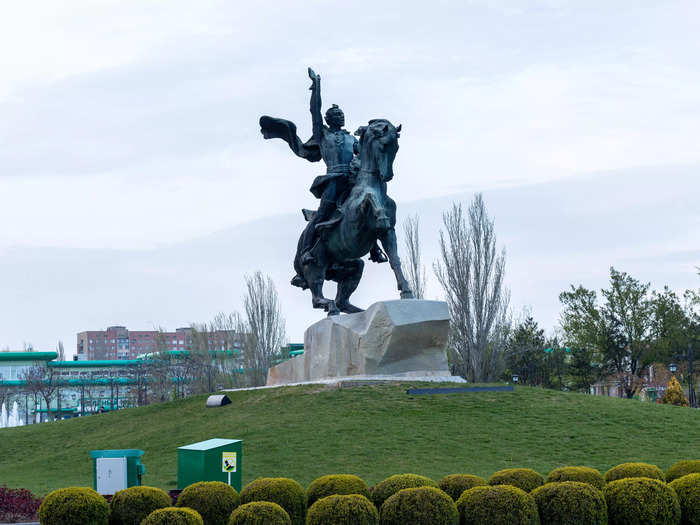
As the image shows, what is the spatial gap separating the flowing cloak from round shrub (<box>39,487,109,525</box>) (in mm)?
12083

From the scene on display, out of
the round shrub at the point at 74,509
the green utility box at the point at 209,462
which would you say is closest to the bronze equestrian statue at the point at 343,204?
the green utility box at the point at 209,462

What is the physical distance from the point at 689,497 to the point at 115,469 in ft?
19.7

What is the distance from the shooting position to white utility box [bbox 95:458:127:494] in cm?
1011

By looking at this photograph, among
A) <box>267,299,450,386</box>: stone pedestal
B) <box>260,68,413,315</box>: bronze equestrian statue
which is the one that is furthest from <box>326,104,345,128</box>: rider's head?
<box>267,299,450,386</box>: stone pedestal

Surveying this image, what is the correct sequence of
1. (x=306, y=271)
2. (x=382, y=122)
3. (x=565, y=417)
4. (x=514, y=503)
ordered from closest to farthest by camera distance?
(x=514, y=503), (x=565, y=417), (x=382, y=122), (x=306, y=271)

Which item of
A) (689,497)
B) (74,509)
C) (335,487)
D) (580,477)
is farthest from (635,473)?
(74,509)

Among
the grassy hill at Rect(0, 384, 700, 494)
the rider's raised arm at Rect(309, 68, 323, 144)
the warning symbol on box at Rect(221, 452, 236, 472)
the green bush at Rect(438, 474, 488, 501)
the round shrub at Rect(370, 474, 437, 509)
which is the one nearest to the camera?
the round shrub at Rect(370, 474, 437, 509)

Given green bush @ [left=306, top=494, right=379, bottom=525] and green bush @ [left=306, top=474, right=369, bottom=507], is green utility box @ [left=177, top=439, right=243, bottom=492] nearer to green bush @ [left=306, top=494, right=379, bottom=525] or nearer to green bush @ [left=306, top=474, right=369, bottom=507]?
green bush @ [left=306, top=474, right=369, bottom=507]

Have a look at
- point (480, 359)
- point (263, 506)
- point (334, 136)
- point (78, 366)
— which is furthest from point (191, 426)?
point (78, 366)

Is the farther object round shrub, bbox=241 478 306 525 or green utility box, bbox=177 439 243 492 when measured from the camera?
green utility box, bbox=177 439 243 492

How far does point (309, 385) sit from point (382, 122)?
5280 millimetres

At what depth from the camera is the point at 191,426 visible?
1672 cm

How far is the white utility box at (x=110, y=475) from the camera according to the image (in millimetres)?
10109

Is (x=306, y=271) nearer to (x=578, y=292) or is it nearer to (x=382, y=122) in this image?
(x=382, y=122)
